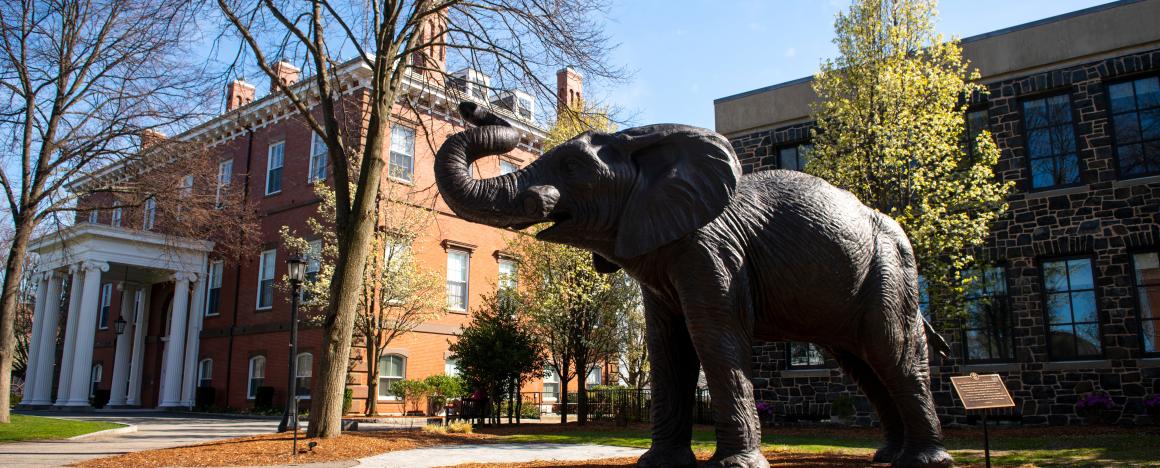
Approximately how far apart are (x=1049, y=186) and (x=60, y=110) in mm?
21986

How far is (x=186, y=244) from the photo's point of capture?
91.9ft

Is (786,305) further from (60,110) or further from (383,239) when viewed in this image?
(60,110)

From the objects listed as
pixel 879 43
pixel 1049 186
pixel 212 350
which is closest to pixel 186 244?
pixel 212 350

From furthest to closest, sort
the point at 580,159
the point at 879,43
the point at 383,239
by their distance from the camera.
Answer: the point at 383,239 → the point at 879,43 → the point at 580,159

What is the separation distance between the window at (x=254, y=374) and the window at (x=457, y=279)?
21.4ft

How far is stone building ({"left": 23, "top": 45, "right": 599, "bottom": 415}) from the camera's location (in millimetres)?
25250

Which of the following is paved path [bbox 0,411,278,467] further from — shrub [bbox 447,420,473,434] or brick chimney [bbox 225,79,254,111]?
brick chimney [bbox 225,79,254,111]

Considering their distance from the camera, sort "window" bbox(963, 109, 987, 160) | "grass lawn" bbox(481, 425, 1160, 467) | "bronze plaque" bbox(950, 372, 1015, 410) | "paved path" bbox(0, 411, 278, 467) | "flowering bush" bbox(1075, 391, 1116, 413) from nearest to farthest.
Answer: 1. "bronze plaque" bbox(950, 372, 1015, 410)
2. "grass lawn" bbox(481, 425, 1160, 467)
3. "paved path" bbox(0, 411, 278, 467)
4. "flowering bush" bbox(1075, 391, 1116, 413)
5. "window" bbox(963, 109, 987, 160)

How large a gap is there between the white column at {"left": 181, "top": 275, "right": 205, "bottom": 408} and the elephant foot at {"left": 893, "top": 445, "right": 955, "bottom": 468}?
28.3 m

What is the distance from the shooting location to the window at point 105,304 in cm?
3494

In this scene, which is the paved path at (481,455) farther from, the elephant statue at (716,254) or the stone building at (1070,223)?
the stone building at (1070,223)

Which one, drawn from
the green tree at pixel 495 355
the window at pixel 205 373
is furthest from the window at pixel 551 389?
the window at pixel 205 373

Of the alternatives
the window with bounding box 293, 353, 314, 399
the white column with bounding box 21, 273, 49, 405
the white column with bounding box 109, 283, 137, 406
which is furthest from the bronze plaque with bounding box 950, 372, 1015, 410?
the white column with bounding box 109, 283, 137, 406

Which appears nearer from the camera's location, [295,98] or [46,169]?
[295,98]
